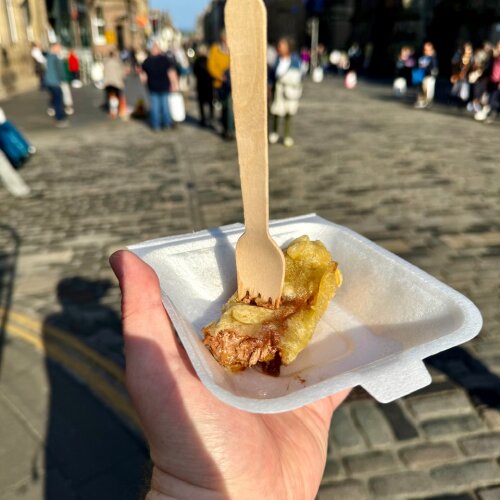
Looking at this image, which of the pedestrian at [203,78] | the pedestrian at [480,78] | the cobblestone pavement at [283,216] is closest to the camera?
the cobblestone pavement at [283,216]

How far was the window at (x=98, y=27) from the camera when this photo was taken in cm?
4100

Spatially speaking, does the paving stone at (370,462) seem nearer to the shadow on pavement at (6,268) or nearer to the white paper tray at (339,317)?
the white paper tray at (339,317)

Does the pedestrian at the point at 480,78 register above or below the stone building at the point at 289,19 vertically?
below

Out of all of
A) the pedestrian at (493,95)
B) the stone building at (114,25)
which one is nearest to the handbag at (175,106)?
the pedestrian at (493,95)

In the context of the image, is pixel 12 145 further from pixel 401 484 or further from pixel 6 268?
pixel 401 484

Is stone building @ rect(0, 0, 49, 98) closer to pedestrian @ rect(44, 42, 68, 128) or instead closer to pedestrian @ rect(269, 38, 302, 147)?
pedestrian @ rect(44, 42, 68, 128)

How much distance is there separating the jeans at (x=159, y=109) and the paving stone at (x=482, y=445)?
36.0ft

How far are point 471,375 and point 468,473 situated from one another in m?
0.86

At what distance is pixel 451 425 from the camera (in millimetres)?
2871

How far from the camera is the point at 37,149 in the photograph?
10367 millimetres

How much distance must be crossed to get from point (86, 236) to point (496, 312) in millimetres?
4537

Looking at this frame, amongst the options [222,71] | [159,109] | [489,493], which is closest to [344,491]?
[489,493]

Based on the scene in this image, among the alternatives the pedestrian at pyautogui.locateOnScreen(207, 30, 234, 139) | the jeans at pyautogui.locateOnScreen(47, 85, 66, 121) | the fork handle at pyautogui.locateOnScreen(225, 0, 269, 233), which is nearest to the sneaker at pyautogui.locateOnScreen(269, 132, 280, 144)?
the pedestrian at pyautogui.locateOnScreen(207, 30, 234, 139)

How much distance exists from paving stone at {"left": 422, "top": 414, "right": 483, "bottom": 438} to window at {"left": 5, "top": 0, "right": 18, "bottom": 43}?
2425 centimetres
